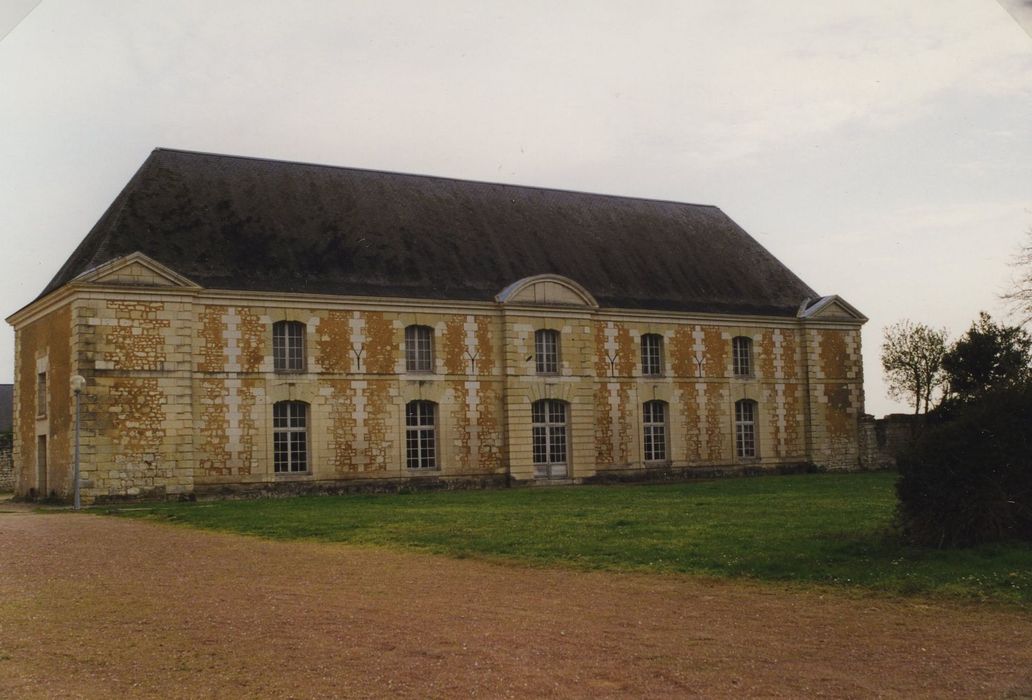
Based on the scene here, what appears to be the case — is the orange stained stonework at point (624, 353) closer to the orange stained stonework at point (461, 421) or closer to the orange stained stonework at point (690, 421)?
the orange stained stonework at point (690, 421)

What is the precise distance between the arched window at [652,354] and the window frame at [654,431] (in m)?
0.84

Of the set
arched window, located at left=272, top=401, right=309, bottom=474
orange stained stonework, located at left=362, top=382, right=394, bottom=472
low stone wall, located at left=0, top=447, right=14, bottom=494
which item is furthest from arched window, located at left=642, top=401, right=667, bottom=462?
low stone wall, located at left=0, top=447, right=14, bottom=494

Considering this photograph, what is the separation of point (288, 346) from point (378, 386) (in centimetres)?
230

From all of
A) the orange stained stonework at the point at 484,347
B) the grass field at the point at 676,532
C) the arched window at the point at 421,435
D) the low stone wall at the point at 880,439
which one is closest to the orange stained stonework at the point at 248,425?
the grass field at the point at 676,532

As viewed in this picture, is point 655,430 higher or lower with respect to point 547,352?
lower

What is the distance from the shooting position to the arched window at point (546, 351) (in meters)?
27.6

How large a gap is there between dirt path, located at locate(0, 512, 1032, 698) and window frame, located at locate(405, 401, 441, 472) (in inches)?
592

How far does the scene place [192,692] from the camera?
6078mm

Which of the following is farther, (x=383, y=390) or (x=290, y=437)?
(x=383, y=390)

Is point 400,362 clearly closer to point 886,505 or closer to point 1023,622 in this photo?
point 886,505

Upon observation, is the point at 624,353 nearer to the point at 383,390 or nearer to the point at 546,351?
the point at 546,351

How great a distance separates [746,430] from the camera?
1220 inches

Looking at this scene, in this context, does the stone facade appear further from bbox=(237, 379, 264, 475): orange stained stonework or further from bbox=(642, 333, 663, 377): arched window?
Result: bbox=(642, 333, 663, 377): arched window

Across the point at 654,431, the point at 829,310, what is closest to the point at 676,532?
the point at 654,431
